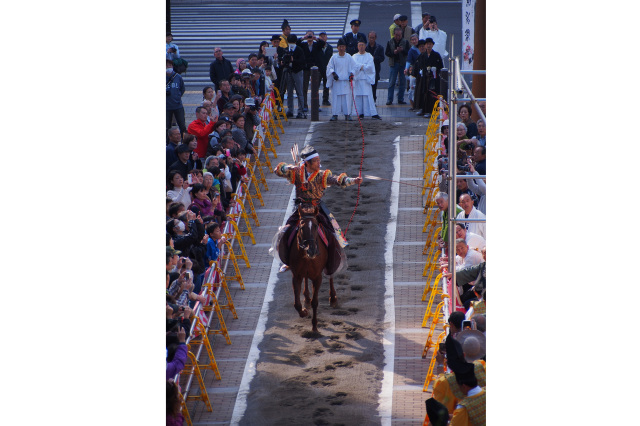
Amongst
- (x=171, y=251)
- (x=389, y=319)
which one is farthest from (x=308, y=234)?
(x=171, y=251)

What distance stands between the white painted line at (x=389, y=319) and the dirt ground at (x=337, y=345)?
70 mm

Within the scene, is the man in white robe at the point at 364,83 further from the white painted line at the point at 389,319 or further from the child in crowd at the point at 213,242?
the child in crowd at the point at 213,242

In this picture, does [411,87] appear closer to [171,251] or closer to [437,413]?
[171,251]

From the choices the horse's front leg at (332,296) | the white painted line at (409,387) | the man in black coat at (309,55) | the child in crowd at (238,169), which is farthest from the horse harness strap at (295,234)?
the man in black coat at (309,55)

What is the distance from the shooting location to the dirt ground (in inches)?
418

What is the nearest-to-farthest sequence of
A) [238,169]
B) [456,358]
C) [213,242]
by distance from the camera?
[456,358] → [213,242] → [238,169]

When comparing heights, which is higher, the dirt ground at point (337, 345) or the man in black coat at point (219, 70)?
the man in black coat at point (219, 70)

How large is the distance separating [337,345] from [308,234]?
4.69 feet

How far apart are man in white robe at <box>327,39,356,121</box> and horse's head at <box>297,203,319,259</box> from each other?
28.4ft

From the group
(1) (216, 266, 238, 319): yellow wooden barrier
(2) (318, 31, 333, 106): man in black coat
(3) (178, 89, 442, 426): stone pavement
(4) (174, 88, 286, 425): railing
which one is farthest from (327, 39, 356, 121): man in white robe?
(1) (216, 266, 238, 319): yellow wooden barrier

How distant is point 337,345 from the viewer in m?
12.1

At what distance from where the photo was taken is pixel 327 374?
37.3ft

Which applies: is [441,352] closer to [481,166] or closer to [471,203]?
[471,203]

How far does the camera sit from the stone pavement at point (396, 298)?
35.7ft
